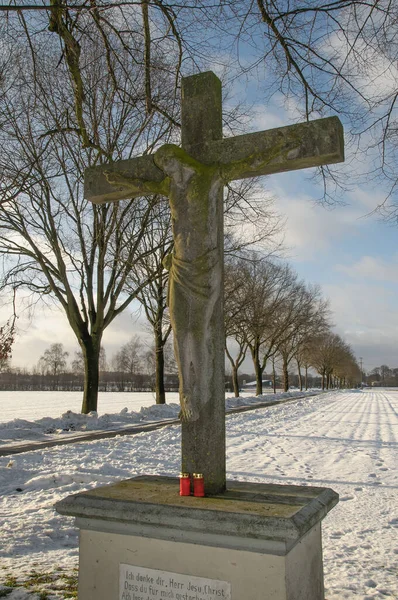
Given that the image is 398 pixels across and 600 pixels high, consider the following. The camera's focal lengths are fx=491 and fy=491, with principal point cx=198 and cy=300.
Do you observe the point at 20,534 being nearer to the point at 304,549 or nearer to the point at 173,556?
the point at 173,556

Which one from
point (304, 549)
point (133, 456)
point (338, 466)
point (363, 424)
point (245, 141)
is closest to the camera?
point (304, 549)

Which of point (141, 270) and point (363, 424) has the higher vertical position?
point (141, 270)

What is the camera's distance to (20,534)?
4.82 meters

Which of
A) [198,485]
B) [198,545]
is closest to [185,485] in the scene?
[198,485]

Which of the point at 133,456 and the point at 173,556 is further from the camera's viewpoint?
the point at 133,456

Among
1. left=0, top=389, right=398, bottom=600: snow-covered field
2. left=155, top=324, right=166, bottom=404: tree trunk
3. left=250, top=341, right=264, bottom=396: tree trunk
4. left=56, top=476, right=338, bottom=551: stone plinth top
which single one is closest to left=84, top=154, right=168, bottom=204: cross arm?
left=56, top=476, right=338, bottom=551: stone plinth top

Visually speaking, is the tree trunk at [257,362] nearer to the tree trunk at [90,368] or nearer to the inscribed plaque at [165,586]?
the tree trunk at [90,368]

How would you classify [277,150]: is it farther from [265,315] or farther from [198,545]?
[265,315]

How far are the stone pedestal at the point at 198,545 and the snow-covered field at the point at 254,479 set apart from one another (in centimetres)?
105

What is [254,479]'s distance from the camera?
7.25 meters

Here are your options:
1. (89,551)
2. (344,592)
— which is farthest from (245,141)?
(344,592)

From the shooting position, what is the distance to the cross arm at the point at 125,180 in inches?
148

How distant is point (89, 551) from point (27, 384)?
98.1 metres

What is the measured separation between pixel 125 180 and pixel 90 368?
12224 millimetres
